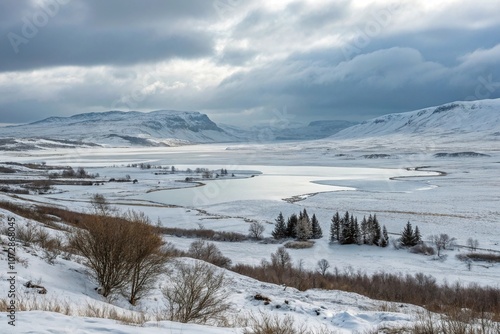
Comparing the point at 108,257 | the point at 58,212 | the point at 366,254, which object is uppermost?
the point at 108,257

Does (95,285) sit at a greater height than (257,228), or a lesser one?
→ greater

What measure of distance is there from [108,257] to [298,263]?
21.5 m

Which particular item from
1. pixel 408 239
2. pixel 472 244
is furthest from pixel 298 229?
pixel 472 244

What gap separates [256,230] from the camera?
1665 inches

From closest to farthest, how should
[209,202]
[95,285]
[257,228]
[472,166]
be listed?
[95,285] < [257,228] < [209,202] < [472,166]

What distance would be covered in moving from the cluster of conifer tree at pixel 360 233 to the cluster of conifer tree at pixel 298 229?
2021 mm

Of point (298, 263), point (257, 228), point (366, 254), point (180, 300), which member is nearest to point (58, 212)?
point (257, 228)

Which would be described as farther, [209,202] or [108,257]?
[209,202]

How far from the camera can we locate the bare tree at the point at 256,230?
41500 millimetres

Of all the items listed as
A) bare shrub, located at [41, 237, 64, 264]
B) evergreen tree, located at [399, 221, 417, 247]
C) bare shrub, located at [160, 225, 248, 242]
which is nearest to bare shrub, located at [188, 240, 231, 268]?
bare shrub, located at [160, 225, 248, 242]

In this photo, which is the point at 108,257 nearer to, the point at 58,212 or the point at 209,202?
the point at 58,212

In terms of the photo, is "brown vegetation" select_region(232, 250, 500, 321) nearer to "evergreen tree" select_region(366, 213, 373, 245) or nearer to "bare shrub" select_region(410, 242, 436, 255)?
"bare shrub" select_region(410, 242, 436, 255)

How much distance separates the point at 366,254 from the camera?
36.6 meters

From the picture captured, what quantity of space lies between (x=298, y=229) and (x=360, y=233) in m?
5.98
